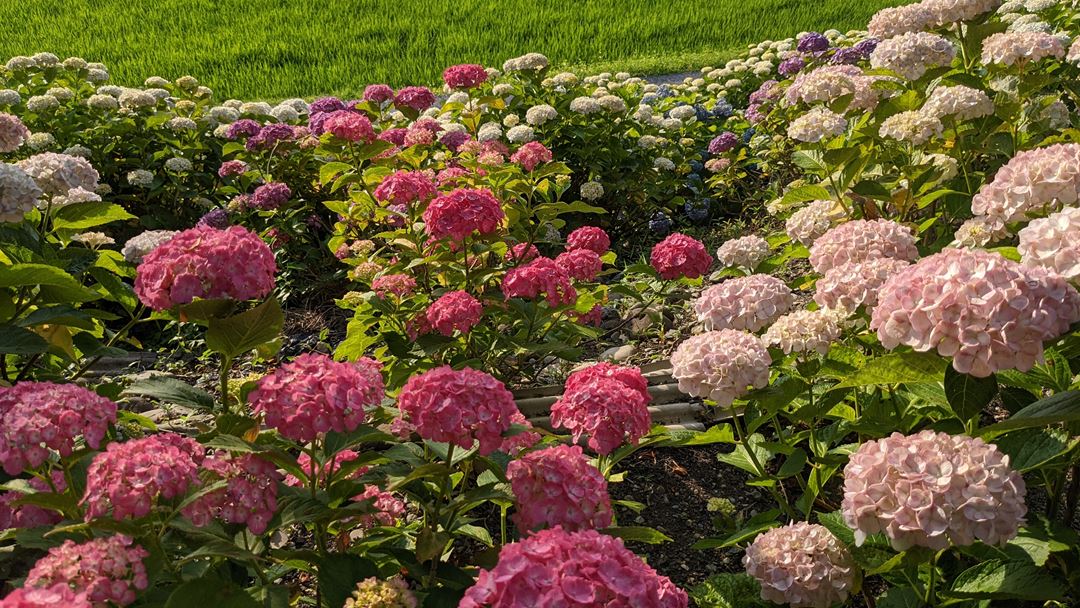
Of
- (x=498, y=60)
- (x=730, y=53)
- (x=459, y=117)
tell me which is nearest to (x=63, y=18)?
(x=498, y=60)

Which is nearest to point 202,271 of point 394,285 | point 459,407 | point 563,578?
point 459,407

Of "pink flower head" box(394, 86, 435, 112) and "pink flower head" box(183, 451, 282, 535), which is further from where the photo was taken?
"pink flower head" box(394, 86, 435, 112)

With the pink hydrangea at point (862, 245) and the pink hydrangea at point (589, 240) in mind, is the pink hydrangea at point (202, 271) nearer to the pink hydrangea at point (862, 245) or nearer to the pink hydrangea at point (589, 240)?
the pink hydrangea at point (862, 245)

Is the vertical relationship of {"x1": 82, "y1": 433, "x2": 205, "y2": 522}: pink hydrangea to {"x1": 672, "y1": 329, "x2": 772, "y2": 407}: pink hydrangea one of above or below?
above

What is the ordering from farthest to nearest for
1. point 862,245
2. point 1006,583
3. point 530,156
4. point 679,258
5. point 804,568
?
point 530,156, point 679,258, point 862,245, point 804,568, point 1006,583

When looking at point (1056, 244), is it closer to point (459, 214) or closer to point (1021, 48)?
point (459, 214)

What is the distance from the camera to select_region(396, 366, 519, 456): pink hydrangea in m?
1.53

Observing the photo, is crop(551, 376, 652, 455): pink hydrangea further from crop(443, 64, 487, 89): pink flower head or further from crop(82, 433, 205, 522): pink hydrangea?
crop(443, 64, 487, 89): pink flower head

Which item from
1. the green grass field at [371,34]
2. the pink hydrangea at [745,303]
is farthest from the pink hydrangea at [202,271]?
the green grass field at [371,34]

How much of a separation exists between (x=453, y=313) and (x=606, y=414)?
838 mm

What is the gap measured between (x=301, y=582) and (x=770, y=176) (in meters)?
3.75

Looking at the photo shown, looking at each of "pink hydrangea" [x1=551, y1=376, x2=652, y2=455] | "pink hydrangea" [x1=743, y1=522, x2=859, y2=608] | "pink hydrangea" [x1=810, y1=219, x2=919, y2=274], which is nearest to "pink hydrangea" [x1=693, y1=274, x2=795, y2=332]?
"pink hydrangea" [x1=810, y1=219, x2=919, y2=274]

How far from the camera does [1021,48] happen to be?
2.85 m

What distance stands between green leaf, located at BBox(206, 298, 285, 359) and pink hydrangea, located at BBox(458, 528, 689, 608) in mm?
712
